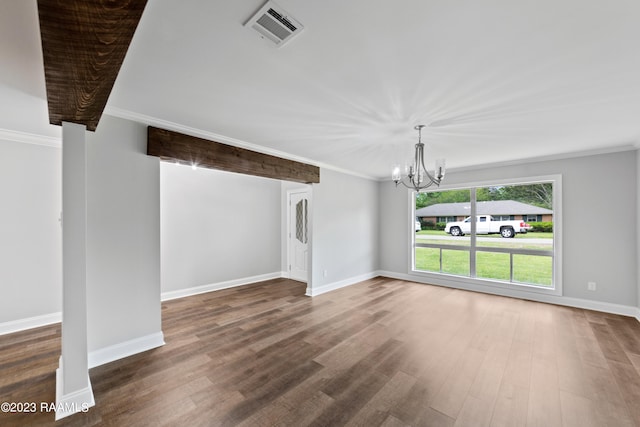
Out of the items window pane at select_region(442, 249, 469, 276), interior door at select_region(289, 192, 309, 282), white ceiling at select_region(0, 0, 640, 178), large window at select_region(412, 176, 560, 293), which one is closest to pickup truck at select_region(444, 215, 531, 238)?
large window at select_region(412, 176, 560, 293)

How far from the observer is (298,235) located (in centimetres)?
609

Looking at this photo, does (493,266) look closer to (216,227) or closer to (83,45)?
(216,227)

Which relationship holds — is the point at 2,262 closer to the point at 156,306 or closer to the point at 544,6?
the point at 156,306

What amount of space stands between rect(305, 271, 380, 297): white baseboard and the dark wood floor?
32.3 inches

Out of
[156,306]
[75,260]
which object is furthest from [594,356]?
[75,260]

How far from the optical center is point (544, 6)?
4.28 feet

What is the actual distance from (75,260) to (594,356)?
15.9 ft

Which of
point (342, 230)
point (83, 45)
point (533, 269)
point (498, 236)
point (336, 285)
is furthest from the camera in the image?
point (342, 230)

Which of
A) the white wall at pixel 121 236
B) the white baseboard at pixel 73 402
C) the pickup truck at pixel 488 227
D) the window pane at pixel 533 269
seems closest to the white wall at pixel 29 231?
the white wall at pixel 121 236

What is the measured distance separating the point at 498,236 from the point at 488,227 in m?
0.23

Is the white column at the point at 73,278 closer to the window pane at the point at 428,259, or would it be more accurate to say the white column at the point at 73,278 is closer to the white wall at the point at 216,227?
the white wall at the point at 216,227

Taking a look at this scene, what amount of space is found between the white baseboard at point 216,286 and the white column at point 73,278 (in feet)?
8.47

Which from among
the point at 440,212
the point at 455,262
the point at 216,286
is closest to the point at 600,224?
the point at 455,262

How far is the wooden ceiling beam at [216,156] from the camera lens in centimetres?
286
